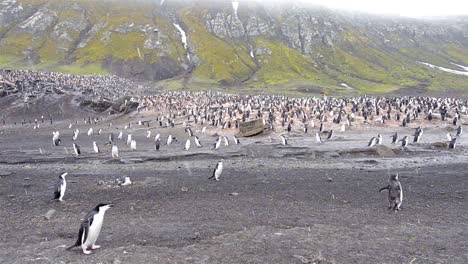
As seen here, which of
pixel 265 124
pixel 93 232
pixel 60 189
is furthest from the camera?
pixel 265 124

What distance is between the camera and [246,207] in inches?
557

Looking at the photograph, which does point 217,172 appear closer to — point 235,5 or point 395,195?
point 395,195

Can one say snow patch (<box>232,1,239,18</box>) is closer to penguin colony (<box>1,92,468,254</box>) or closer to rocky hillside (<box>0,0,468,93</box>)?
rocky hillside (<box>0,0,468,93</box>)

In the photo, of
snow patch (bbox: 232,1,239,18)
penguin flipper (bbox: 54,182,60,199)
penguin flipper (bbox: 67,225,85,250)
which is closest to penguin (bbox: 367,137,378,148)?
penguin flipper (bbox: 54,182,60,199)

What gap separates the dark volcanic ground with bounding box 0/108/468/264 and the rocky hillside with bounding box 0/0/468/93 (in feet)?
266

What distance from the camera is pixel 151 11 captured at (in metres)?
164

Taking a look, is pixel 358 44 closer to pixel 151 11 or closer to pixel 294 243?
pixel 151 11

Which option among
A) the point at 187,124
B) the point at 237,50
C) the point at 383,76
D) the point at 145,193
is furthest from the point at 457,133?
the point at 237,50

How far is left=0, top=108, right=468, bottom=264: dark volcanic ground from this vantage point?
32.9 feet

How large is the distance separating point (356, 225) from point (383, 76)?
404ft

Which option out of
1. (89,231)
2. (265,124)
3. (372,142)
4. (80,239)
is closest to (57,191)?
(80,239)

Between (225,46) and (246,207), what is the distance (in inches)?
5195

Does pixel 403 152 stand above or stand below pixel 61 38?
below

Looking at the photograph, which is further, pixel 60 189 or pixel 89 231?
pixel 60 189
